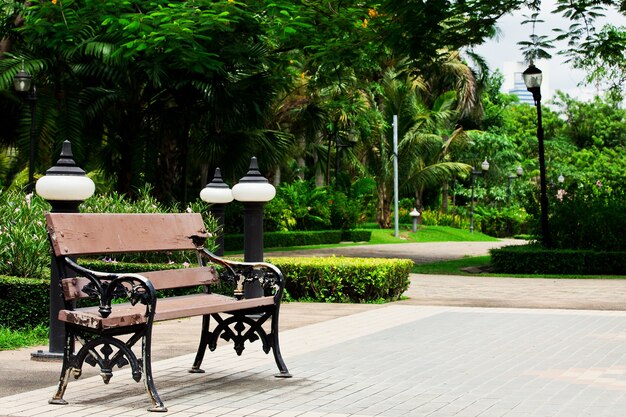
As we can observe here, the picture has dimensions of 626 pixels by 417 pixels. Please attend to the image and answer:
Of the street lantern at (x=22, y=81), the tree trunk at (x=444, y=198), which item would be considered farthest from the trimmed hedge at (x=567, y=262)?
the tree trunk at (x=444, y=198)

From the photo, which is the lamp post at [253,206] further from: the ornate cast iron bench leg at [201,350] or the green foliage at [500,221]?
the green foliage at [500,221]

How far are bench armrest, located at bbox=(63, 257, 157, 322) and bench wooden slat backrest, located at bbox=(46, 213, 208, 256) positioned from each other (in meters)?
0.29

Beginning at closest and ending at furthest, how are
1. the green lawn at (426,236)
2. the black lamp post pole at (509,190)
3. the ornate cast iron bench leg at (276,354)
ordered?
the ornate cast iron bench leg at (276,354), the green lawn at (426,236), the black lamp post pole at (509,190)

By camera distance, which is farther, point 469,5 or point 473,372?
point 469,5

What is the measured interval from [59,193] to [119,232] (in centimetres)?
101

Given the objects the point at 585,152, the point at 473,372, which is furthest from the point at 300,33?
the point at 585,152

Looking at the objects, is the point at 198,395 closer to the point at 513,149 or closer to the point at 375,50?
the point at 375,50

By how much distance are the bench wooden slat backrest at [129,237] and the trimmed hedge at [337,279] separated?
5440 millimetres

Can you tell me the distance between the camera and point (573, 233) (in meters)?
21.6

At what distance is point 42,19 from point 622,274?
13067 mm

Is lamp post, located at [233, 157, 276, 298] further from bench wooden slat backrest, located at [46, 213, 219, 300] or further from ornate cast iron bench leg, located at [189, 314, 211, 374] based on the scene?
ornate cast iron bench leg, located at [189, 314, 211, 374]

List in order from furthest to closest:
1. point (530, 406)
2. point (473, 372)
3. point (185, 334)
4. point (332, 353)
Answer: point (185, 334), point (332, 353), point (473, 372), point (530, 406)

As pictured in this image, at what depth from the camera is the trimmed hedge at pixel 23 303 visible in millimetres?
9227

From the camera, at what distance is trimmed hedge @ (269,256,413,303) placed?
12.8 m
